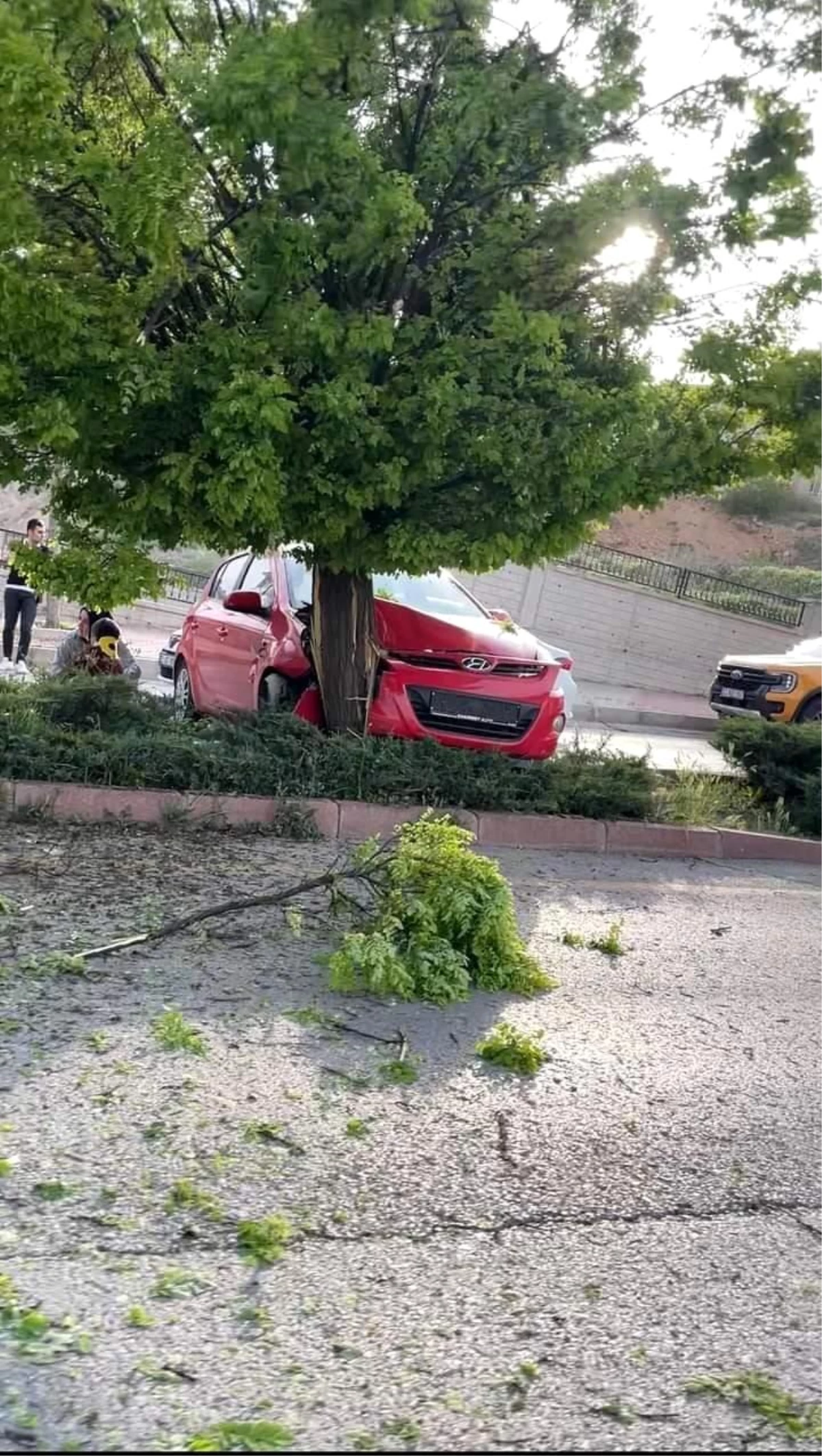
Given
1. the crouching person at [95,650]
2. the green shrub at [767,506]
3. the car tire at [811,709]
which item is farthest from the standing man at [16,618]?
the green shrub at [767,506]

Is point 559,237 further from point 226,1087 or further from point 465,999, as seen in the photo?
point 226,1087

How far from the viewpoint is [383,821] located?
843cm

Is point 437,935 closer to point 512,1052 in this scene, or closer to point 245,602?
point 512,1052

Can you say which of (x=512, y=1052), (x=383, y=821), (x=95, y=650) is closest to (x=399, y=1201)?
(x=512, y=1052)

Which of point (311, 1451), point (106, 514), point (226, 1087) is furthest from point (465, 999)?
point (106, 514)

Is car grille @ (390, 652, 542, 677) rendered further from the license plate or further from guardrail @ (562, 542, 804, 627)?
guardrail @ (562, 542, 804, 627)

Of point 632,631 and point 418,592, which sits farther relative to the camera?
point 632,631

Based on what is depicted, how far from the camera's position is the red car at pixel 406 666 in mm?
9562

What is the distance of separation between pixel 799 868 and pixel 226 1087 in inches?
220

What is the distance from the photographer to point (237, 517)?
7.50m

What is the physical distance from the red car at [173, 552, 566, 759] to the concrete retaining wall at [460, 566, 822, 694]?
59.5ft

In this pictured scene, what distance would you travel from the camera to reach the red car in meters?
9.56

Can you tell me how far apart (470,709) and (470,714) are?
37mm

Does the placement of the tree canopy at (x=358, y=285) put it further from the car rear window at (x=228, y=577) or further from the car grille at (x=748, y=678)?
the car grille at (x=748, y=678)
